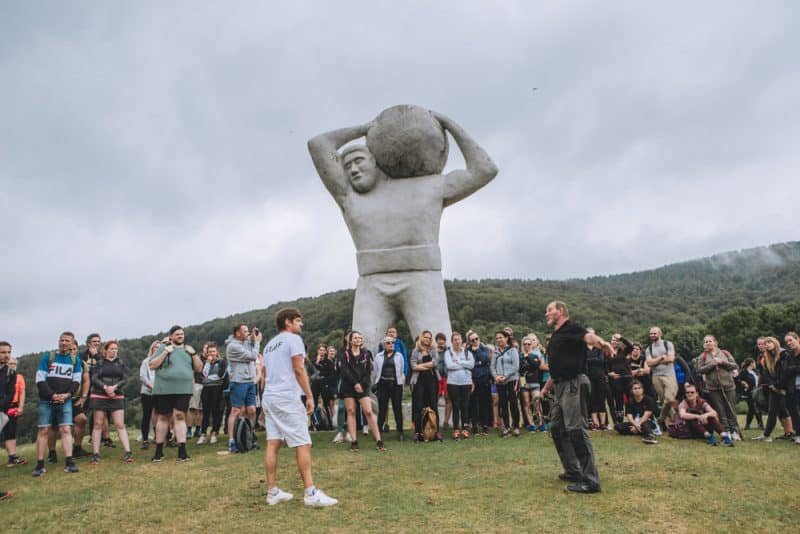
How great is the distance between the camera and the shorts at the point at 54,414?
6309mm

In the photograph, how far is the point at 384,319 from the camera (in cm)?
916

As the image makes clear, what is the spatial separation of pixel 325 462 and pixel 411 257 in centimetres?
373

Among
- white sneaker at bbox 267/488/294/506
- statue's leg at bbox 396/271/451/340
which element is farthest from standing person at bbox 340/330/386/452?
white sneaker at bbox 267/488/294/506

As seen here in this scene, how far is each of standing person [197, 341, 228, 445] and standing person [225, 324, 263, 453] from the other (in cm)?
101

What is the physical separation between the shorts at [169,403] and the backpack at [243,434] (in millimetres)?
693

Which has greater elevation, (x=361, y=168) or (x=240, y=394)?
(x=361, y=168)

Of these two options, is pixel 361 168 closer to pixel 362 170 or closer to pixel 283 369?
pixel 362 170

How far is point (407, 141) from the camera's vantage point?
895cm

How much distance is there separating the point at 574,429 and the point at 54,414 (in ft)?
18.9

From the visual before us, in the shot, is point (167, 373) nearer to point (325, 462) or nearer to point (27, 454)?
point (325, 462)

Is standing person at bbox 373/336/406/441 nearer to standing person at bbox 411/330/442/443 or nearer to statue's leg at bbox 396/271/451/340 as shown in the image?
standing person at bbox 411/330/442/443

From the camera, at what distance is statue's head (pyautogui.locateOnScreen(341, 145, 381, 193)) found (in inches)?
366

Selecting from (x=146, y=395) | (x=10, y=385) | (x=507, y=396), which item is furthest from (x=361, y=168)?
(x=10, y=385)

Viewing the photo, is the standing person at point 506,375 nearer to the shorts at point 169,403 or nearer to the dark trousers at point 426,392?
A: the dark trousers at point 426,392
